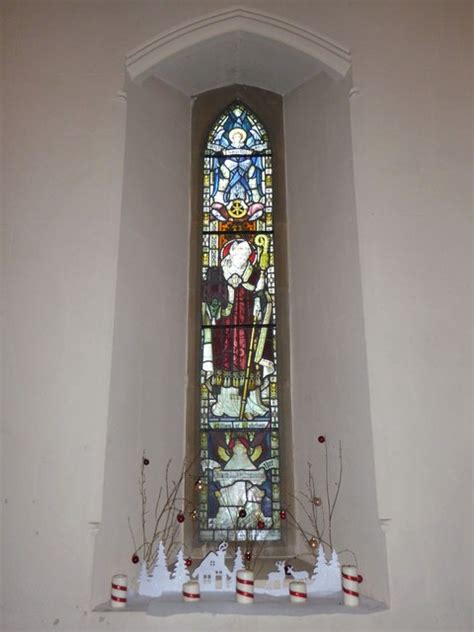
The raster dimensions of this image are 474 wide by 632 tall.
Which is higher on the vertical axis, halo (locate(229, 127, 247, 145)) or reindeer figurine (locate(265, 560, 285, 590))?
halo (locate(229, 127, 247, 145))

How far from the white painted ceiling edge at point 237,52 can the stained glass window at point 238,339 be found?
430 mm

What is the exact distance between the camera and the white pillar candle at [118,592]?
3.45 meters

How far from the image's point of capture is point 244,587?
350cm

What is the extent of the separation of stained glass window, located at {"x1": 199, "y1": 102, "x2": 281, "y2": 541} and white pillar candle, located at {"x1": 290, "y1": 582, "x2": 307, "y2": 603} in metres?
0.71

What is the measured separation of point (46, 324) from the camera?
3.89 m

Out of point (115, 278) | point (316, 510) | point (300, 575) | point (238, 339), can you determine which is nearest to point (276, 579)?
point (300, 575)

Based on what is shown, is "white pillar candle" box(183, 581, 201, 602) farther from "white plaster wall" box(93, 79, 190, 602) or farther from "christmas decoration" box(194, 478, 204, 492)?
"christmas decoration" box(194, 478, 204, 492)

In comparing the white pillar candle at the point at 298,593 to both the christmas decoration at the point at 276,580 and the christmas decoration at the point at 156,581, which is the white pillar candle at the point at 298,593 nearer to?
the christmas decoration at the point at 276,580

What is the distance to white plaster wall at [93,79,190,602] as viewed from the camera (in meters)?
3.81

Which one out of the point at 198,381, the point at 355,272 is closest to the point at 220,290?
the point at 198,381

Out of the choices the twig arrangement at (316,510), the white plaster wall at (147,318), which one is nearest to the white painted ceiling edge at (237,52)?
the white plaster wall at (147,318)

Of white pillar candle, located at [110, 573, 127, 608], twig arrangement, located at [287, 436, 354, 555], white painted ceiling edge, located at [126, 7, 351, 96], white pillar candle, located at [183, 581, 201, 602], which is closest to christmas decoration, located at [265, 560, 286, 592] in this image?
twig arrangement, located at [287, 436, 354, 555]

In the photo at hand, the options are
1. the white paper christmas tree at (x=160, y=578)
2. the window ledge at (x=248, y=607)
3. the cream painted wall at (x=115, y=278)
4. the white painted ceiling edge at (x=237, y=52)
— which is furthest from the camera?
the white painted ceiling edge at (x=237, y=52)

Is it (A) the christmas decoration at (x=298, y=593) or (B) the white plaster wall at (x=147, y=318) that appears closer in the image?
(A) the christmas decoration at (x=298, y=593)
